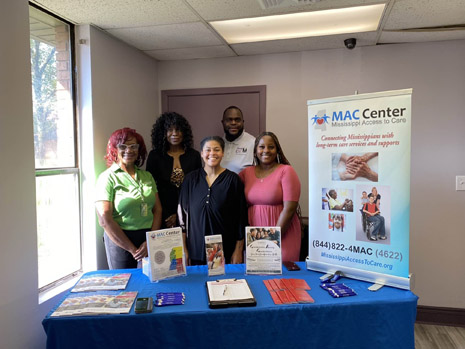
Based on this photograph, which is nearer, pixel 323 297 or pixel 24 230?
pixel 323 297

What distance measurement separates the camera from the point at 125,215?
7.65ft

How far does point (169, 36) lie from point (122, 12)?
574 mm

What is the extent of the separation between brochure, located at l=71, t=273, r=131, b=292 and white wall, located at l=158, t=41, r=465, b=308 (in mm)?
2010

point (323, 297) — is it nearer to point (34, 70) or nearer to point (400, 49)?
point (34, 70)

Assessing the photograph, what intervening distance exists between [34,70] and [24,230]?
1003mm

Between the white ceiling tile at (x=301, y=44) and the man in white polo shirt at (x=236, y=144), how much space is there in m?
0.61

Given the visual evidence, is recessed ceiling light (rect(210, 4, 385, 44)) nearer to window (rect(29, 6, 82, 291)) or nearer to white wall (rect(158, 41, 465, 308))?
white wall (rect(158, 41, 465, 308))

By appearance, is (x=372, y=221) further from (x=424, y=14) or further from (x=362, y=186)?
(x=424, y=14)

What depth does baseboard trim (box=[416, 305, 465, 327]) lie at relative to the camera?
308 centimetres

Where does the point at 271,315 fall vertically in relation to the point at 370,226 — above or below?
below

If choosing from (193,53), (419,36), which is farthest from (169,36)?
(419,36)

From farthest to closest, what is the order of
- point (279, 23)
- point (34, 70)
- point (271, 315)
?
point (279, 23) → point (34, 70) → point (271, 315)

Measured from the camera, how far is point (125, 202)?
7.58ft

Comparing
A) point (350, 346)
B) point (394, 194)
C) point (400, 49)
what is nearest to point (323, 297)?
point (350, 346)
